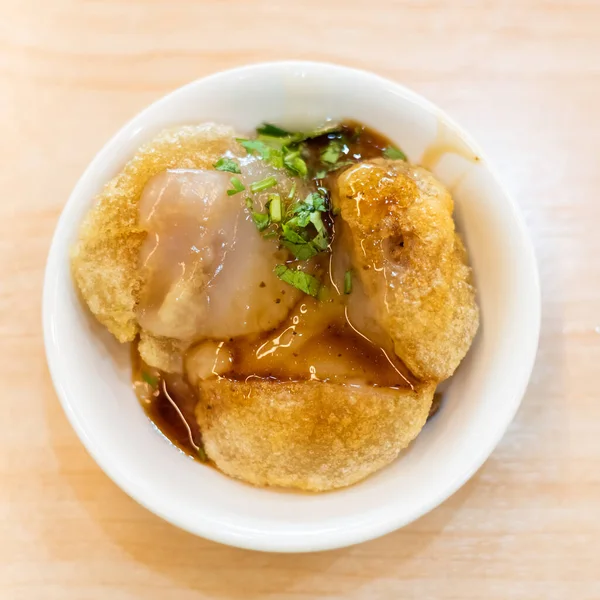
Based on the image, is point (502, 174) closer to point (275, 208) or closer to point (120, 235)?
point (275, 208)

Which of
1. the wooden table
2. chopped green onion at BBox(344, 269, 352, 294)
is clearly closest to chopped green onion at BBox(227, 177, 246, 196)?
chopped green onion at BBox(344, 269, 352, 294)

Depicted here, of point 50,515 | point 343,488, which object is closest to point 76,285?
point 50,515

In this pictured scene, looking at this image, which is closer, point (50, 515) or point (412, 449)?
point (412, 449)

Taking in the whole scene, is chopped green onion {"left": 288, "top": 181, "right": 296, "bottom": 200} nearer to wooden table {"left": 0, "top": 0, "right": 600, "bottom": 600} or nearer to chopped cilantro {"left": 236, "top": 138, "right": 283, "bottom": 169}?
chopped cilantro {"left": 236, "top": 138, "right": 283, "bottom": 169}

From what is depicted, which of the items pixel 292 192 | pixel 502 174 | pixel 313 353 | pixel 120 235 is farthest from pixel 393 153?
pixel 120 235

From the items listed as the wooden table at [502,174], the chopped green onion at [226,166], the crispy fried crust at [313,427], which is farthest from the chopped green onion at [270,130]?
the crispy fried crust at [313,427]

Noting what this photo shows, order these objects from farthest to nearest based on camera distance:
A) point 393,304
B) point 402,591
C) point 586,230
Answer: point 586,230, point 402,591, point 393,304

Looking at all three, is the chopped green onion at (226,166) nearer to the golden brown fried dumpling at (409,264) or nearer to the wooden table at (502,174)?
the golden brown fried dumpling at (409,264)

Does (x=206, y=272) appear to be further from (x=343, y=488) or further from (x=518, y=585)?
(x=518, y=585)
